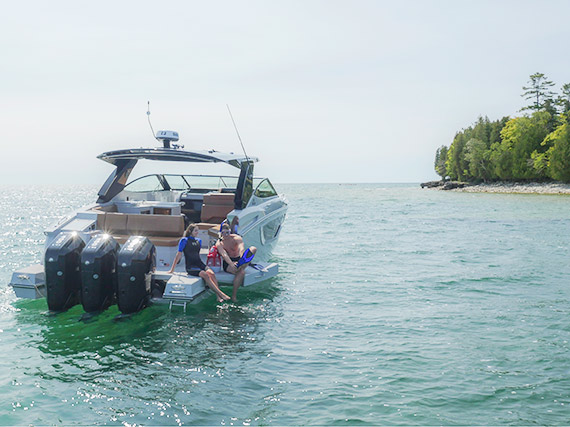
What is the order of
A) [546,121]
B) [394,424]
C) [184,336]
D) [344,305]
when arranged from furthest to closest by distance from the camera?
[546,121]
[344,305]
[184,336]
[394,424]

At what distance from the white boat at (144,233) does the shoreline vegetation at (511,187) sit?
6370 cm

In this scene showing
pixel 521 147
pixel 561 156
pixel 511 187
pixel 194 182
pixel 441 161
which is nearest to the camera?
pixel 194 182

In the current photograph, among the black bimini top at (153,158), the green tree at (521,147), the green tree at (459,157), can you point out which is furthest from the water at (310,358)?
the green tree at (459,157)

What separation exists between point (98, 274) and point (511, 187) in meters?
81.8

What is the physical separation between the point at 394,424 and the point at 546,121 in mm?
87781

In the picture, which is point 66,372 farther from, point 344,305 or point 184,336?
point 344,305

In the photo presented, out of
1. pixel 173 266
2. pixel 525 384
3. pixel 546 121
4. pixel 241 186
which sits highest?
pixel 546 121

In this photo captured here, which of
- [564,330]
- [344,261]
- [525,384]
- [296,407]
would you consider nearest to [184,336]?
[296,407]

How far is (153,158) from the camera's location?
1146 centimetres

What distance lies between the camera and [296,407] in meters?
5.52

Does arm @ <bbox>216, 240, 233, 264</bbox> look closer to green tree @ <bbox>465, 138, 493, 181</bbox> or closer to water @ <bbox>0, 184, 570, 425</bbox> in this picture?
water @ <bbox>0, 184, 570, 425</bbox>

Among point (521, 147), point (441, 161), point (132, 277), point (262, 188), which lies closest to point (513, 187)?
point (521, 147)

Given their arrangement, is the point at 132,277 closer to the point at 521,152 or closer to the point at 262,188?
the point at 262,188

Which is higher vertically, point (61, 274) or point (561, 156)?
point (561, 156)
